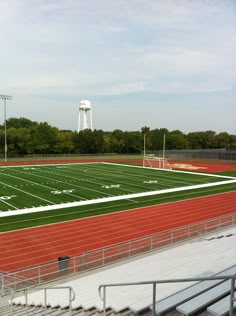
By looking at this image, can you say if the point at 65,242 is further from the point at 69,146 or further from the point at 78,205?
the point at 69,146

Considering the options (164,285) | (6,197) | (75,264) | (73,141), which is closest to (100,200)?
(6,197)

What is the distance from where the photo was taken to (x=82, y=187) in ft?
100

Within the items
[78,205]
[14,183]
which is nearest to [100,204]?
[78,205]

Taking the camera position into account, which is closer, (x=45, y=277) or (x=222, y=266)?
(x=222, y=266)

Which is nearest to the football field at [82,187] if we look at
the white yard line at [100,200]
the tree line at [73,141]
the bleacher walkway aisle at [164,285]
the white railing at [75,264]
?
the white yard line at [100,200]

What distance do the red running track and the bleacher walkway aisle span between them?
478cm

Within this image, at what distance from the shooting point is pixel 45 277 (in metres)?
10.8

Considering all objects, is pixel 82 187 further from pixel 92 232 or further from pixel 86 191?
pixel 92 232

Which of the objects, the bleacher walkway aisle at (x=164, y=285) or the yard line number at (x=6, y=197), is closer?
the bleacher walkway aisle at (x=164, y=285)

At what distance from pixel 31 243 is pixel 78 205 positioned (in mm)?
7628

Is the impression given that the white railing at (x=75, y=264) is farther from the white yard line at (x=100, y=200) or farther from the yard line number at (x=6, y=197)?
the yard line number at (x=6, y=197)

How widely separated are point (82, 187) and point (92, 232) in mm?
12914

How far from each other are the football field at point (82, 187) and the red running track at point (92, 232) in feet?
12.6

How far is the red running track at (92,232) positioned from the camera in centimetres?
1497
